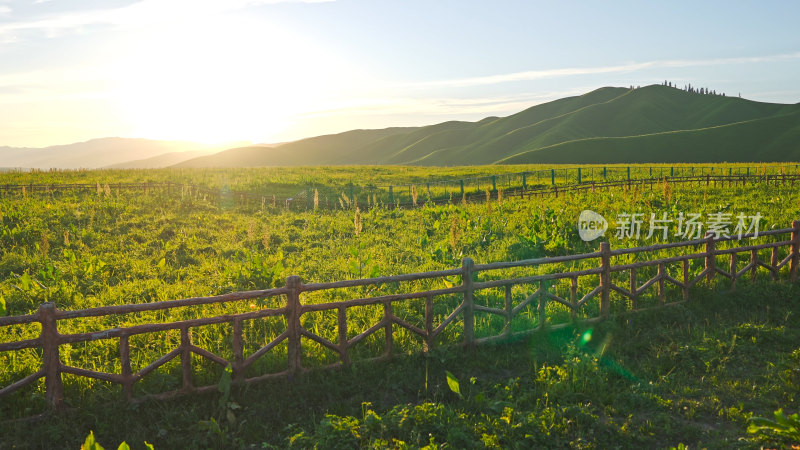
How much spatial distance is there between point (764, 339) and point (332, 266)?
9.38 metres

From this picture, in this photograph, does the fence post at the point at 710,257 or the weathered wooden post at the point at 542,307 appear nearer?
the weathered wooden post at the point at 542,307

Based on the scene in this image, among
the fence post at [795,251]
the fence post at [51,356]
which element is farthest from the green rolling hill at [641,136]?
the fence post at [51,356]

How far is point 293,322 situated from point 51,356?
2.92m

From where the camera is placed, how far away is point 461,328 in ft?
29.4

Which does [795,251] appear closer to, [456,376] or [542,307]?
[542,307]

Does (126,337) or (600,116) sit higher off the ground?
(600,116)

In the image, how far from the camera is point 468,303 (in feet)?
27.0

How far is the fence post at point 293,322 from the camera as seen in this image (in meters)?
7.02

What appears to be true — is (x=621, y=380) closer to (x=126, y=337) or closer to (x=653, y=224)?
(x=126, y=337)

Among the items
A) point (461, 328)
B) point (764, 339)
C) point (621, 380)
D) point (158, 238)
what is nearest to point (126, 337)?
point (461, 328)

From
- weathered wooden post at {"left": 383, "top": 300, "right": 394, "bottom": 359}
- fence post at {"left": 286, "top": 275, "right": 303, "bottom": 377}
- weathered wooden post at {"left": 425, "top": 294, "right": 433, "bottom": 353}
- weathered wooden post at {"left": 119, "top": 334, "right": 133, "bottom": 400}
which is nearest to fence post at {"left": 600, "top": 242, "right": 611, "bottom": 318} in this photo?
weathered wooden post at {"left": 425, "top": 294, "right": 433, "bottom": 353}

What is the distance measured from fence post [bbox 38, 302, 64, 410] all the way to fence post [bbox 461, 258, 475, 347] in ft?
18.3

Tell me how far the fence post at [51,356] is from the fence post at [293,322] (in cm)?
276

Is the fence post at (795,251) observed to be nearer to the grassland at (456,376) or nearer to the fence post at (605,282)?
the grassland at (456,376)
